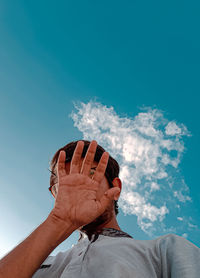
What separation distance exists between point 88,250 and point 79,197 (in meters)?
0.55

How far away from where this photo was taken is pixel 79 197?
2.16 m

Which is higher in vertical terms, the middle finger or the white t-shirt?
the middle finger

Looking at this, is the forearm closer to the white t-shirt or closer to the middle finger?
the white t-shirt

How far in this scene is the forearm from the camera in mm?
1702

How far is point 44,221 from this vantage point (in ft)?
6.62

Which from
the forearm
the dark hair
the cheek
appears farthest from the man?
the dark hair

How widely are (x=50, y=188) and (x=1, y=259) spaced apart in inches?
61.9

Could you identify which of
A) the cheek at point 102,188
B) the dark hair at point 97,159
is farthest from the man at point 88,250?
the dark hair at point 97,159

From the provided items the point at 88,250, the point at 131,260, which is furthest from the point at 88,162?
the point at 131,260

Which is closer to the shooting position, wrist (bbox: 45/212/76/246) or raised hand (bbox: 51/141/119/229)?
wrist (bbox: 45/212/76/246)

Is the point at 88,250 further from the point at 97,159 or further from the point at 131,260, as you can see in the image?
the point at 97,159

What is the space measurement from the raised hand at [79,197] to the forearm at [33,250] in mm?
110

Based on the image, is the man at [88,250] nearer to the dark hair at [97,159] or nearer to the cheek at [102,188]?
the cheek at [102,188]

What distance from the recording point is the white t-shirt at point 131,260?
65.9 inches
